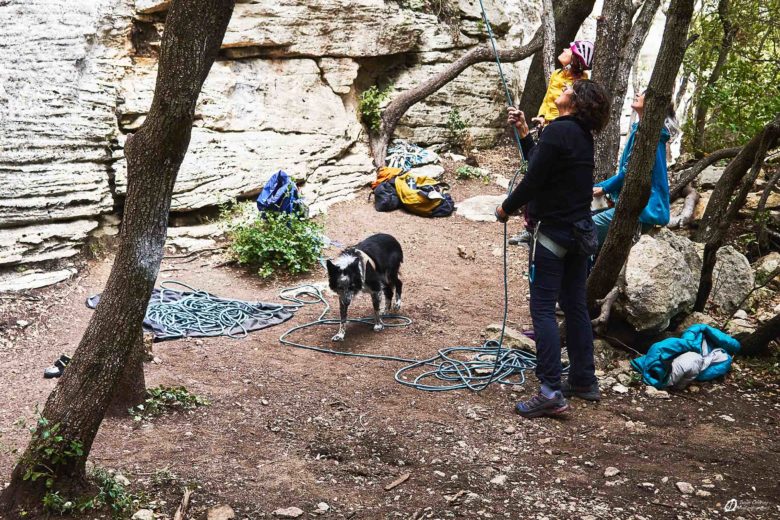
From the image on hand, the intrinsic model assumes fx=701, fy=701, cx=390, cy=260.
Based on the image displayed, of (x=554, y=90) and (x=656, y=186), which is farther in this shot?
(x=554, y=90)

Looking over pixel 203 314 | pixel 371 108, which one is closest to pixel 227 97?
pixel 371 108

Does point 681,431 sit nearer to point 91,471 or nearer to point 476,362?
point 476,362

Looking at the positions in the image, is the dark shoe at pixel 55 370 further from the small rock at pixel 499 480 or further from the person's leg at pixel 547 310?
the person's leg at pixel 547 310

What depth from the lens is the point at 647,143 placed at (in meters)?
5.32

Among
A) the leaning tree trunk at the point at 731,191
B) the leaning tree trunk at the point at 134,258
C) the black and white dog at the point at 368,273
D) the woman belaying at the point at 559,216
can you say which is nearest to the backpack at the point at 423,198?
the black and white dog at the point at 368,273

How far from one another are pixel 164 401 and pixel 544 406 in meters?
2.66

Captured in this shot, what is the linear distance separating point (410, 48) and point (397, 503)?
10.6 metres

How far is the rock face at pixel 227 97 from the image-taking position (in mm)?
7980

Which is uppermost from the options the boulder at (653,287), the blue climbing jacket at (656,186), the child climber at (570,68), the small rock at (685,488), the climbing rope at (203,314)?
the child climber at (570,68)

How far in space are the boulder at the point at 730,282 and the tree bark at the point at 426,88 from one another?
660 cm

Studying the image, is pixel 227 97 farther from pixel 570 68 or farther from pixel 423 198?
pixel 570 68

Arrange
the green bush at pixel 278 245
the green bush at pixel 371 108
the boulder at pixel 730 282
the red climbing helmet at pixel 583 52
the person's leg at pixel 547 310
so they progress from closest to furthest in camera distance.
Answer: the person's leg at pixel 547 310 → the boulder at pixel 730 282 → the red climbing helmet at pixel 583 52 → the green bush at pixel 278 245 → the green bush at pixel 371 108

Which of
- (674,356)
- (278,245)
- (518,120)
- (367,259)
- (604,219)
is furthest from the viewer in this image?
(278,245)

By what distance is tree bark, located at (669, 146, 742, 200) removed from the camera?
922 centimetres
